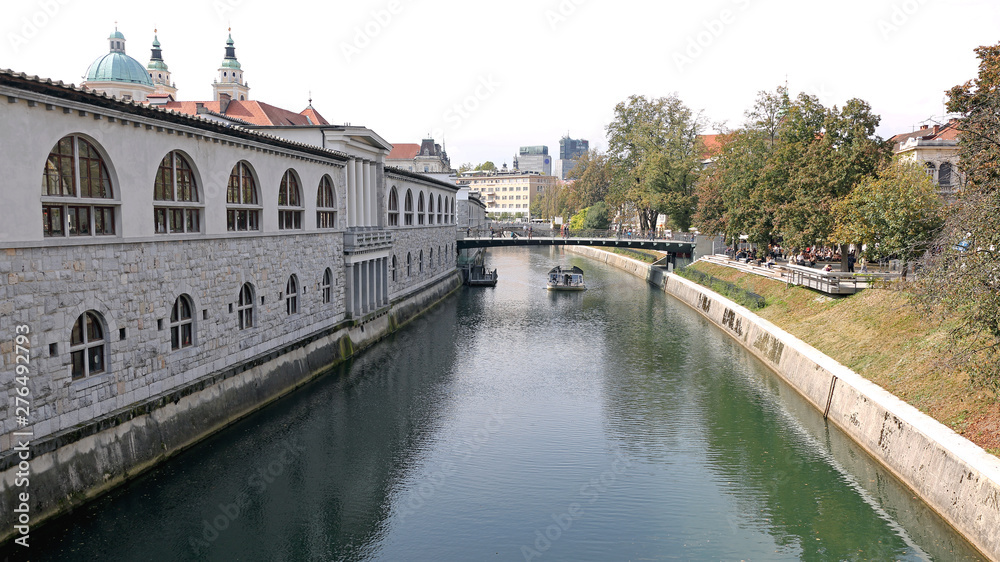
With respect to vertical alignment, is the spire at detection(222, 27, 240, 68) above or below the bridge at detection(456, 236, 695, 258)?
above

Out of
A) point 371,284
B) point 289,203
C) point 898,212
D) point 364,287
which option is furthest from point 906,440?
point 371,284

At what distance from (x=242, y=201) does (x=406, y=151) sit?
118 metres

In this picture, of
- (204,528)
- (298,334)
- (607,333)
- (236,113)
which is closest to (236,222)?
(298,334)

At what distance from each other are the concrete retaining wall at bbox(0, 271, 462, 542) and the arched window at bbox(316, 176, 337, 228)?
4992mm

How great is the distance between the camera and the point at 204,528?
1566 centimetres

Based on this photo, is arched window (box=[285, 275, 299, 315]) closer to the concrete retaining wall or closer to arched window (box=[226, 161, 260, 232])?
the concrete retaining wall

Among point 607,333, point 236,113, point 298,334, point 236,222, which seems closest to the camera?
point 236,222

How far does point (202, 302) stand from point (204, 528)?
25.3 ft

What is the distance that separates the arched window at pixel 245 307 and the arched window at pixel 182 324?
2.44m

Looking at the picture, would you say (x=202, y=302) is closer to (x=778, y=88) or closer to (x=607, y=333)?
(x=607, y=333)

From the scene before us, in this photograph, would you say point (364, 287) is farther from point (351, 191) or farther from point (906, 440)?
point (906, 440)

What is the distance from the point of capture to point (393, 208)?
43.9 meters

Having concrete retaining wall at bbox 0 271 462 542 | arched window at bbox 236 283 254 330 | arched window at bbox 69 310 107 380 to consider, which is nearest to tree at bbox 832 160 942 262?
concrete retaining wall at bbox 0 271 462 542

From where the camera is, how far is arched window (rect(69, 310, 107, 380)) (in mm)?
16078
